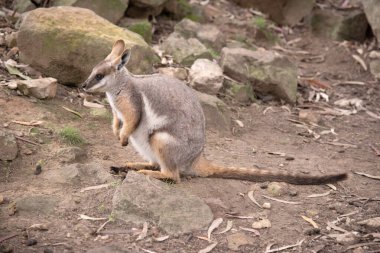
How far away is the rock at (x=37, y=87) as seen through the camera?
7086 mm

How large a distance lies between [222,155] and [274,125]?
1710 mm

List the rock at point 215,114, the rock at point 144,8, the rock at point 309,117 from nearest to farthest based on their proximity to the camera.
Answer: the rock at point 215,114
the rock at point 309,117
the rock at point 144,8

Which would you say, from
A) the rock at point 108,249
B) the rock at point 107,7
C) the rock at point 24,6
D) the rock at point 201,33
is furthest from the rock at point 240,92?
the rock at point 108,249

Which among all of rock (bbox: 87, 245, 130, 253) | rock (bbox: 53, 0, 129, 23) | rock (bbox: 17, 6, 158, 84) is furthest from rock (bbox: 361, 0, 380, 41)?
rock (bbox: 87, 245, 130, 253)

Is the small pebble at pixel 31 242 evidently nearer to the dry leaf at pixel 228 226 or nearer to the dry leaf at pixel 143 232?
the dry leaf at pixel 143 232

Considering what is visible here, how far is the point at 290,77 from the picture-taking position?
927cm

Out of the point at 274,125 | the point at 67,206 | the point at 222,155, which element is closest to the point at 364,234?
the point at 222,155

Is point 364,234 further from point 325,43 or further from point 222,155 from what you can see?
point 325,43

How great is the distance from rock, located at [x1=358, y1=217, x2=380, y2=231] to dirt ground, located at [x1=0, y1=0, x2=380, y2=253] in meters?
0.07

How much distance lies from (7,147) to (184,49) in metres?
4.01

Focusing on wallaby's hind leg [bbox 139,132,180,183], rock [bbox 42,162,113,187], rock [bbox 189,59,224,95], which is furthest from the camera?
rock [bbox 189,59,224,95]

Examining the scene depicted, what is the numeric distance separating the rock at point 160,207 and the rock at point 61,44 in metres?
2.65

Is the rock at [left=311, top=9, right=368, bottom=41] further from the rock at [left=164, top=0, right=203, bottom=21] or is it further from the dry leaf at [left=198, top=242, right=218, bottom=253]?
the dry leaf at [left=198, top=242, right=218, bottom=253]

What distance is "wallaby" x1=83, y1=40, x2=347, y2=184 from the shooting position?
588cm
